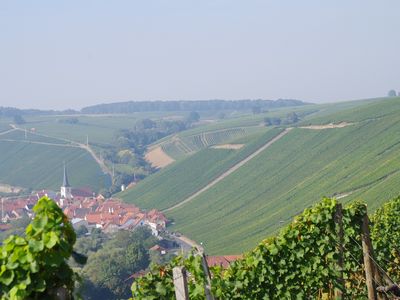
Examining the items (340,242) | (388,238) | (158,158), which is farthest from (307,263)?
(158,158)

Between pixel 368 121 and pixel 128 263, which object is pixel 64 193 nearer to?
pixel 368 121

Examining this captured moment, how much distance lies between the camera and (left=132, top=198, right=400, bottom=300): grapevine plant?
6.86 m

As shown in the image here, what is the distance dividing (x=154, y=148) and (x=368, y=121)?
202 feet

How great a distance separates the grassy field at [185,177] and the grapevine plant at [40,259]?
7672cm

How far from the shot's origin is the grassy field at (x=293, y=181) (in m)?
53.1

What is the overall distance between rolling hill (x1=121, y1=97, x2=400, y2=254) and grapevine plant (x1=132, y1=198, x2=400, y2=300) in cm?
3339

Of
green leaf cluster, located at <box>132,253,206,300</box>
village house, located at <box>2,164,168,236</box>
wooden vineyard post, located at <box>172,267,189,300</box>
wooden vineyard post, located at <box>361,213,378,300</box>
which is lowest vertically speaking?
village house, located at <box>2,164,168,236</box>

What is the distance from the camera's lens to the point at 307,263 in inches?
295

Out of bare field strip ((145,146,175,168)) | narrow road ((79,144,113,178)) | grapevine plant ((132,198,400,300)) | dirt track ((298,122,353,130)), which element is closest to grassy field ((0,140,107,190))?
narrow road ((79,144,113,178))

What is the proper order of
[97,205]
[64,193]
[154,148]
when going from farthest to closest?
[154,148], [64,193], [97,205]

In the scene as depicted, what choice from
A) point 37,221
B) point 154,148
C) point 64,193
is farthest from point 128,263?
point 154,148

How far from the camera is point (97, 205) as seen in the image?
298ft

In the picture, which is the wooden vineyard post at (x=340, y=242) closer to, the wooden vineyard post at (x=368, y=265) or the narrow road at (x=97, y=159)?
the wooden vineyard post at (x=368, y=265)

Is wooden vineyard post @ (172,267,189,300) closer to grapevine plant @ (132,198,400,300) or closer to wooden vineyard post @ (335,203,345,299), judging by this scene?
grapevine plant @ (132,198,400,300)
